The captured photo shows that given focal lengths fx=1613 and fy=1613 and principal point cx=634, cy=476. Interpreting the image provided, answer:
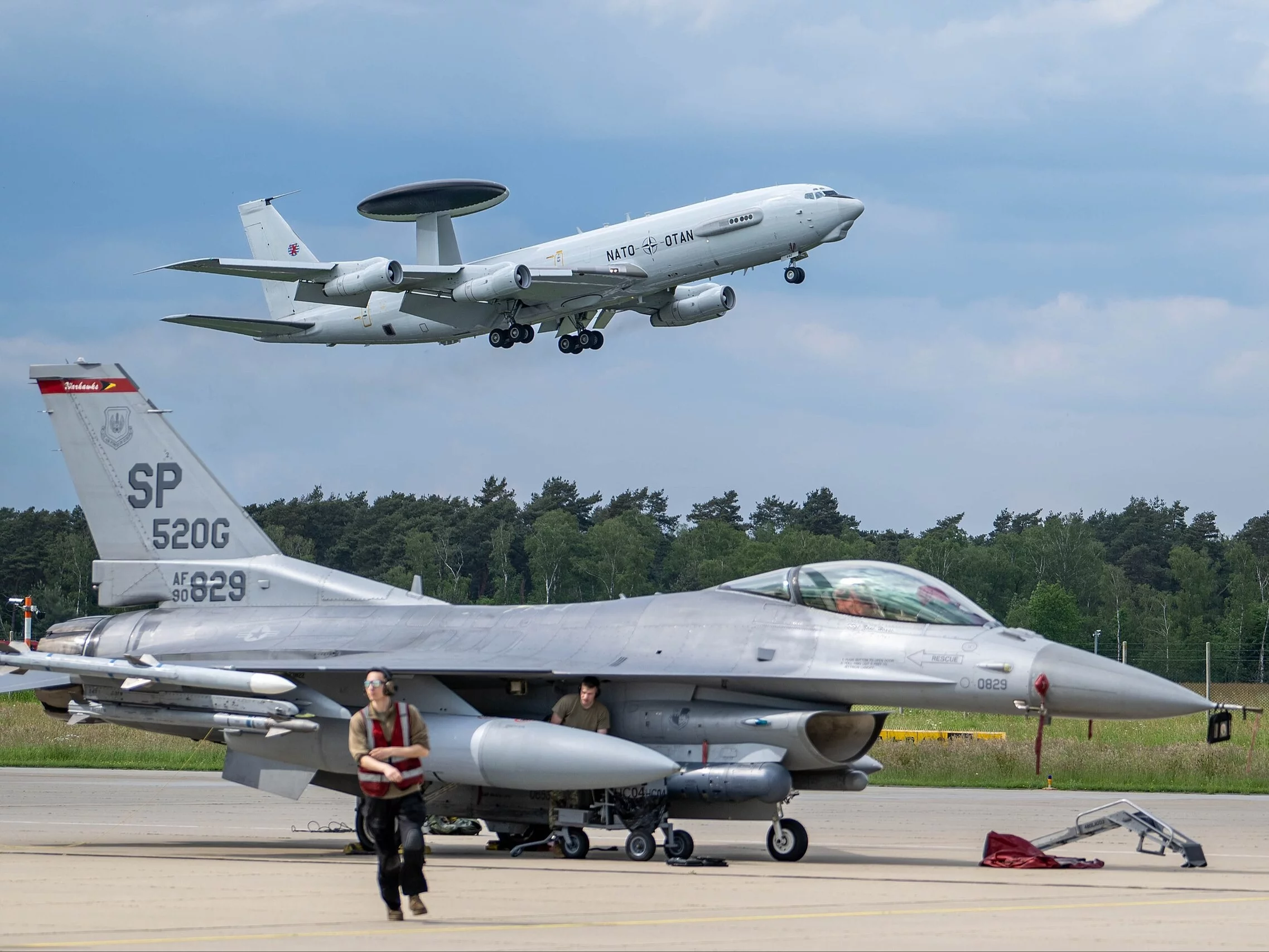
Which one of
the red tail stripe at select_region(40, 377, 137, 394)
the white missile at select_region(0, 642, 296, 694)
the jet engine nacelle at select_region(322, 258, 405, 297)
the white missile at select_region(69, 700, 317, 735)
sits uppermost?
the jet engine nacelle at select_region(322, 258, 405, 297)

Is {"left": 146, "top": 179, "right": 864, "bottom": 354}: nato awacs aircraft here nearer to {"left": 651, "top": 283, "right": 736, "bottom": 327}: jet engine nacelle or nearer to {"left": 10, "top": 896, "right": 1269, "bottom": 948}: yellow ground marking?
{"left": 651, "top": 283, "right": 736, "bottom": 327}: jet engine nacelle

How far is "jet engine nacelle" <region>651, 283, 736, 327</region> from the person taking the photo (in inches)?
1506

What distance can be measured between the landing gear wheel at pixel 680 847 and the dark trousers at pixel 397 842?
172 inches

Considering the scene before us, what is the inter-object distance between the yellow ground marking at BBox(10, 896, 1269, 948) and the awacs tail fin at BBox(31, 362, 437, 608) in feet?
27.7

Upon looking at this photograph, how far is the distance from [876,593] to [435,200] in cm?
2635

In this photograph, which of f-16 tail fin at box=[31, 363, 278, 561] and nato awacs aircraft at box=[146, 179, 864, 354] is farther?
nato awacs aircraft at box=[146, 179, 864, 354]

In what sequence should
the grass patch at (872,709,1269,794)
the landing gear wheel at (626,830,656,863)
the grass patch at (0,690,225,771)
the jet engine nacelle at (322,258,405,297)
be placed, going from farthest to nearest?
the jet engine nacelle at (322,258,405,297)
the grass patch at (0,690,225,771)
the grass patch at (872,709,1269,794)
the landing gear wheel at (626,830,656,863)

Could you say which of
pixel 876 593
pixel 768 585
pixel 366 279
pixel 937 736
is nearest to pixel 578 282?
pixel 366 279

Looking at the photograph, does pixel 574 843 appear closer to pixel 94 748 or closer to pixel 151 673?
pixel 151 673

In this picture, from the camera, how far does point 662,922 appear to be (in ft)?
30.2

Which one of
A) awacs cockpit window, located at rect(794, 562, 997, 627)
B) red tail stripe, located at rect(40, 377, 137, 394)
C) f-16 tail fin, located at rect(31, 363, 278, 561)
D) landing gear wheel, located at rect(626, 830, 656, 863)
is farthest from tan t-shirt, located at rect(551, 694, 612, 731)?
red tail stripe, located at rect(40, 377, 137, 394)

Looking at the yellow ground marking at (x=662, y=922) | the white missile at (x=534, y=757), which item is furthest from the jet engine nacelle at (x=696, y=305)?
the yellow ground marking at (x=662, y=922)

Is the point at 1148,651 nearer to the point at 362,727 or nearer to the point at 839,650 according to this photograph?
the point at 839,650

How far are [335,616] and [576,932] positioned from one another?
318 inches
